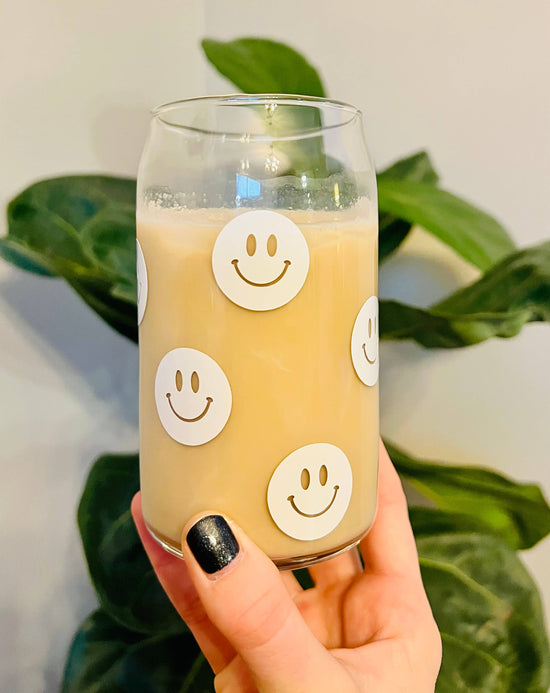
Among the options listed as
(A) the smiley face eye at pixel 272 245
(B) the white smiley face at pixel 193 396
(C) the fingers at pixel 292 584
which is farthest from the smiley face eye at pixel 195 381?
(C) the fingers at pixel 292 584

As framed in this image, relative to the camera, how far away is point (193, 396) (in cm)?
40

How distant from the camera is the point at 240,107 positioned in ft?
1.36

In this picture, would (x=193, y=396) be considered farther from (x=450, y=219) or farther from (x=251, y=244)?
(x=450, y=219)

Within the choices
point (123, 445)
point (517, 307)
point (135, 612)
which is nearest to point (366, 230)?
point (517, 307)

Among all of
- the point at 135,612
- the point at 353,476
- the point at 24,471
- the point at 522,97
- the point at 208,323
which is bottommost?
the point at 135,612

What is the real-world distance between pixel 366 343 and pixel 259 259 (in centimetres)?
12

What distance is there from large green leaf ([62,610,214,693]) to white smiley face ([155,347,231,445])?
1.52 feet

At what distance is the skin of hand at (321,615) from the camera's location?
390 millimetres

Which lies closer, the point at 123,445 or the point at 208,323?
the point at 208,323

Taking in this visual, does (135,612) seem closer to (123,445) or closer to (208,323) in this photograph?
(123,445)

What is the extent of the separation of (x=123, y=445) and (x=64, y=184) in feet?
1.47

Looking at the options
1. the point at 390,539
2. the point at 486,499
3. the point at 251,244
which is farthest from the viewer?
the point at 486,499

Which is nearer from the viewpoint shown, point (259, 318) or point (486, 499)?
point (259, 318)

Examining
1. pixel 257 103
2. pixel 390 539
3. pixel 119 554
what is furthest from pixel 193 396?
pixel 119 554
